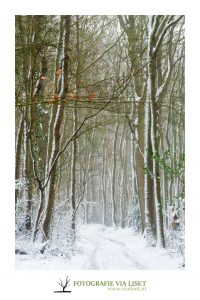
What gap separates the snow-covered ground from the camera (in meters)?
8.95

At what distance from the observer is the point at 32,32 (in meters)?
9.27

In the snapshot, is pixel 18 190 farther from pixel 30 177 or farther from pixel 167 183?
pixel 167 183

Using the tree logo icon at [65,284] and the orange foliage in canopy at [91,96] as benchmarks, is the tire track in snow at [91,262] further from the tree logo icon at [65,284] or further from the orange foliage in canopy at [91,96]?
the orange foliage in canopy at [91,96]

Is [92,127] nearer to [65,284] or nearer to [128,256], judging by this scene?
[128,256]

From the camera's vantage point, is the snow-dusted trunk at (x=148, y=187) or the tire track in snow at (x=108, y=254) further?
the snow-dusted trunk at (x=148, y=187)

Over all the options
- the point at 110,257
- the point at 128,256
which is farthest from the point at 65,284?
the point at 128,256

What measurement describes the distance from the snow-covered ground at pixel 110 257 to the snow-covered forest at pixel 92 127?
0.02 metres

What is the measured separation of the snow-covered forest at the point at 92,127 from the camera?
912 cm

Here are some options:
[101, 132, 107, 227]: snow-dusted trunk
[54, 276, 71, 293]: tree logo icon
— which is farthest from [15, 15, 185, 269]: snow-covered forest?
[54, 276, 71, 293]: tree logo icon

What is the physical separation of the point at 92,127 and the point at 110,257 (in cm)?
194

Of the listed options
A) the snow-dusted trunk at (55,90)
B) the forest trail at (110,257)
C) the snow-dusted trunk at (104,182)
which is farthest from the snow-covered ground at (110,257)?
the snow-dusted trunk at (55,90)
